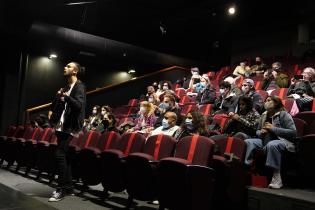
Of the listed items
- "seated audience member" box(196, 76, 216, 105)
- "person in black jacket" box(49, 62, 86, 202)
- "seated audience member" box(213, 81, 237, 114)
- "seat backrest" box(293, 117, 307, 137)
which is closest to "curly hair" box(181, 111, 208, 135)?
"seat backrest" box(293, 117, 307, 137)

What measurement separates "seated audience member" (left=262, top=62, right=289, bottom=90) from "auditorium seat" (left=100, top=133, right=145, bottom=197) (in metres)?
1.98

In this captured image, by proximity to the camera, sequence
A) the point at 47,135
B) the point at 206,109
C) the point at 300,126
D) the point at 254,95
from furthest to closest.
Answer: the point at 206,109
the point at 47,135
the point at 254,95
the point at 300,126

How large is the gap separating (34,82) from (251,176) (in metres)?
5.01

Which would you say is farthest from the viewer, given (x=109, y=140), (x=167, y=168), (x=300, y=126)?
(x=109, y=140)

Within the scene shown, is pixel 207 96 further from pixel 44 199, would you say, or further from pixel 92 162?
pixel 44 199

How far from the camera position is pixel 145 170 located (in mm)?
1877

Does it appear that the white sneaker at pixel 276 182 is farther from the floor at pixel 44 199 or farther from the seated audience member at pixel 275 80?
the seated audience member at pixel 275 80

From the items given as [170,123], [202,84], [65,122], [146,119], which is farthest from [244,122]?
[202,84]

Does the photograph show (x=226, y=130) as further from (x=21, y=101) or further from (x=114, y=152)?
(x=21, y=101)

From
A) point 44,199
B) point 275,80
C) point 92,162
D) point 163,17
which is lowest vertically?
point 44,199

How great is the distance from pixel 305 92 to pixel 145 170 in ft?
5.78

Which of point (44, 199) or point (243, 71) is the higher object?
point (243, 71)

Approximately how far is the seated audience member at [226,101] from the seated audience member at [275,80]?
509 mm

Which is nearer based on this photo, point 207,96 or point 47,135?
point 47,135
